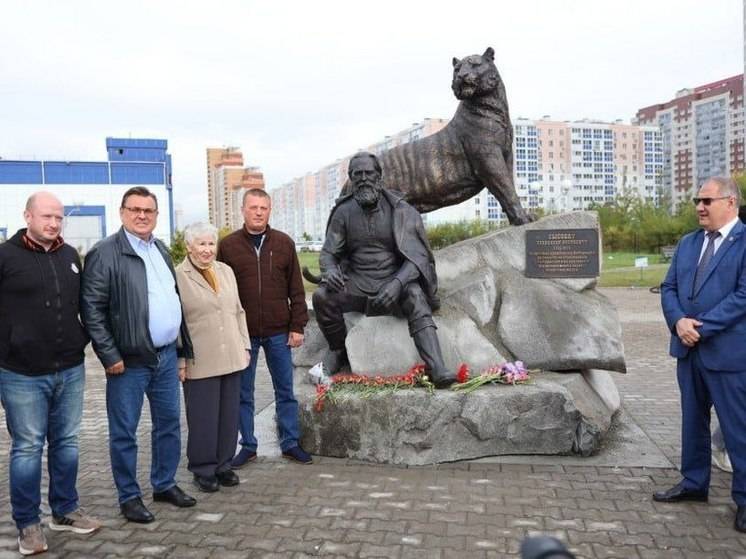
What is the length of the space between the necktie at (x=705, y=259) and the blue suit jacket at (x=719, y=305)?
3 centimetres

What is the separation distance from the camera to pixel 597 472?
450cm

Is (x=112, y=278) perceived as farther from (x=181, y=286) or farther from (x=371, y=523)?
(x=371, y=523)

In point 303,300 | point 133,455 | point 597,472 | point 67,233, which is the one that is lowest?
point 597,472

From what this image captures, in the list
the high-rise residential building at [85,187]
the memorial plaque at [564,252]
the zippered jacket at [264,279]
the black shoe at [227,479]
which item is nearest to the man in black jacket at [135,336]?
the black shoe at [227,479]

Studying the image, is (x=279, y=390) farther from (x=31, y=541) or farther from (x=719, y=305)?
(x=719, y=305)

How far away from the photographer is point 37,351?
3379 mm

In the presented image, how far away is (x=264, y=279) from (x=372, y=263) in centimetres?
102

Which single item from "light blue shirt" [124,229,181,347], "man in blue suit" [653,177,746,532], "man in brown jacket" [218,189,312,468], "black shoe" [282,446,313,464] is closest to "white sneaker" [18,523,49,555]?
"light blue shirt" [124,229,181,347]

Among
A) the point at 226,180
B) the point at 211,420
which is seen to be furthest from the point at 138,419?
the point at 226,180

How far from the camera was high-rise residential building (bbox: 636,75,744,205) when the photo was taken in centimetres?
6975

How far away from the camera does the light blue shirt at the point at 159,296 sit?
150 inches

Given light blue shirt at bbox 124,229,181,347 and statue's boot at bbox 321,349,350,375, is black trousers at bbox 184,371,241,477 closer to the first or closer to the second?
light blue shirt at bbox 124,229,181,347

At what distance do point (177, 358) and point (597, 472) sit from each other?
295 cm

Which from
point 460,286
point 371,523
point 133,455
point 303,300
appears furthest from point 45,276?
point 460,286
